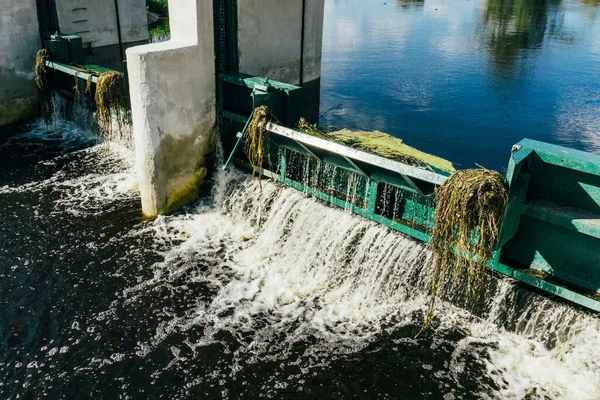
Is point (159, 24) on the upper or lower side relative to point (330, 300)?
upper

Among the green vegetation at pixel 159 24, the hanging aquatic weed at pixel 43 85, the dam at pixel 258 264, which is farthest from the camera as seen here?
the green vegetation at pixel 159 24

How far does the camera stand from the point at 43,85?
13.2 m

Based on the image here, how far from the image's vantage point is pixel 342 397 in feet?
19.0

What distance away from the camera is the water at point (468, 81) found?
1306cm

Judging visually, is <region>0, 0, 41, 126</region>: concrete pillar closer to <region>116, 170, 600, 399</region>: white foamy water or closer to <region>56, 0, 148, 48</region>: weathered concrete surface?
<region>56, 0, 148, 48</region>: weathered concrete surface

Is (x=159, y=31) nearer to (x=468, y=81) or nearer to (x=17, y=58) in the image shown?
(x=17, y=58)

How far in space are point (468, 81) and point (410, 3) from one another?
24313 mm

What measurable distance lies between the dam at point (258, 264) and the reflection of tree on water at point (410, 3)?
29571 millimetres

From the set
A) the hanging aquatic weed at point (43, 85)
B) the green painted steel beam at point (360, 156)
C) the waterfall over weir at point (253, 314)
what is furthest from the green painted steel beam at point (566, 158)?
the hanging aquatic weed at point (43, 85)

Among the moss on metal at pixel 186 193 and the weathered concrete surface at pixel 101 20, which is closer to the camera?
the moss on metal at pixel 186 193

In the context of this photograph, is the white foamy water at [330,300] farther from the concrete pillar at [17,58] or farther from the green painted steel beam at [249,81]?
the concrete pillar at [17,58]

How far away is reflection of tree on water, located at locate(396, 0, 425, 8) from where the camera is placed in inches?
1482

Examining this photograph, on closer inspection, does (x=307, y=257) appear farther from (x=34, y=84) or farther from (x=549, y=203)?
(x=34, y=84)

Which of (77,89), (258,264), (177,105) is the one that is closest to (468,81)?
(177,105)
